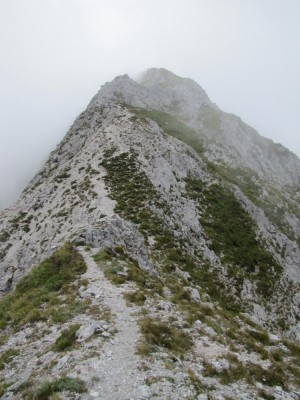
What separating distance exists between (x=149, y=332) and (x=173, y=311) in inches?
171

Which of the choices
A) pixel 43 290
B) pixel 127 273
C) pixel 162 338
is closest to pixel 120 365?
pixel 162 338

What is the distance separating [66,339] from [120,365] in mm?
3567

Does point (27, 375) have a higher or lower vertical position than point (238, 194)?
lower

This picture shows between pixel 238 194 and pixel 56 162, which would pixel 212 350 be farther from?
pixel 56 162

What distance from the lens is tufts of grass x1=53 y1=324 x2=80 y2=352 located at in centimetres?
1614

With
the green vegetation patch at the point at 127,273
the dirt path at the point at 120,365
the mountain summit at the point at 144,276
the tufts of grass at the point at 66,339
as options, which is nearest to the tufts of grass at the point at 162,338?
the mountain summit at the point at 144,276

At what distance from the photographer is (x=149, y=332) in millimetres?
17281

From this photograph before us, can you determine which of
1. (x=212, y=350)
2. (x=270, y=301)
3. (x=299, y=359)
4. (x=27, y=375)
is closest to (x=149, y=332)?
(x=212, y=350)

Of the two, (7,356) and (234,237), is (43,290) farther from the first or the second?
(234,237)

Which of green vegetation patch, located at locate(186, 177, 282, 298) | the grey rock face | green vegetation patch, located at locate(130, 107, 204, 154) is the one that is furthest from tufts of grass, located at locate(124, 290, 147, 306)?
green vegetation patch, located at locate(130, 107, 204, 154)

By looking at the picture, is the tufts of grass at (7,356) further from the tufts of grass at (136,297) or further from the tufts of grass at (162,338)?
the tufts of grass at (136,297)

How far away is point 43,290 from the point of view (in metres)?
24.5

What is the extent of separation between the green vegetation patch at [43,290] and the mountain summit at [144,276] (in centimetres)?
12

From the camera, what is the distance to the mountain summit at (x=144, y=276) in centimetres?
1447
